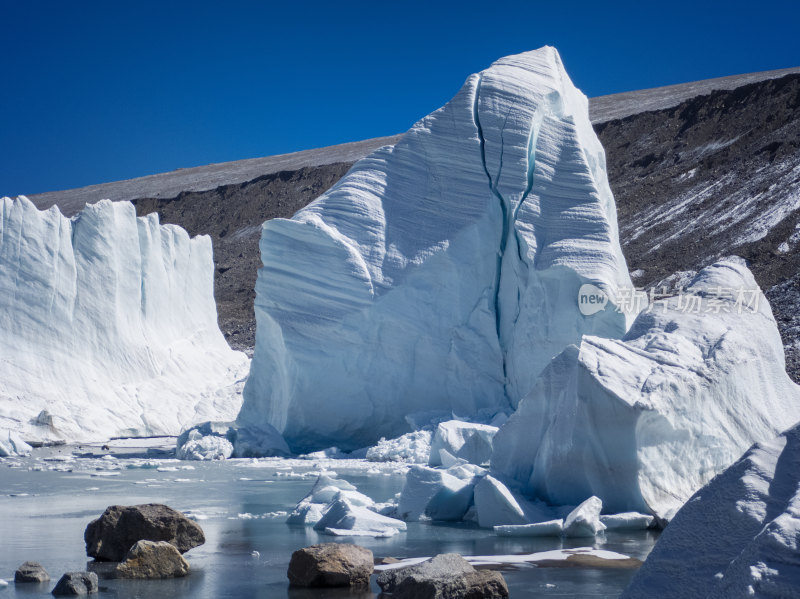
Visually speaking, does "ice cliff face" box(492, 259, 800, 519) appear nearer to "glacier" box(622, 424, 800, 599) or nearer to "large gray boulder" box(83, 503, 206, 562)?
"large gray boulder" box(83, 503, 206, 562)

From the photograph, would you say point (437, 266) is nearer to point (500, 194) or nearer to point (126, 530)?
point (500, 194)

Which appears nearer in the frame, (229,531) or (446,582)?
(446,582)

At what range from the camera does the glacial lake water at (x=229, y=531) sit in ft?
14.2

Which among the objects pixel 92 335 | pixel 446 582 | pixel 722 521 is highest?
pixel 92 335

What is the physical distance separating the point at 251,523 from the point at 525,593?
2643 millimetres

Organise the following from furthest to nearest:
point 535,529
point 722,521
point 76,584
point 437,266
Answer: point 437,266, point 535,529, point 76,584, point 722,521

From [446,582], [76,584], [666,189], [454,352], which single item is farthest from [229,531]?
[666,189]

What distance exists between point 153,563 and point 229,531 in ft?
4.63

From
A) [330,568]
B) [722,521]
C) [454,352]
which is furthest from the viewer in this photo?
[454,352]

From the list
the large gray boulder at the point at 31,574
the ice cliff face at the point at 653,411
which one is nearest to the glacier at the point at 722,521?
the large gray boulder at the point at 31,574

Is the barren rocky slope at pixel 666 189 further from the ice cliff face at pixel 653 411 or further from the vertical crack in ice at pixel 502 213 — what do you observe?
the ice cliff face at pixel 653 411

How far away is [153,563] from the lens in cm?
459

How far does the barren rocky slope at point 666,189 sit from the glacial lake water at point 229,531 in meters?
8.58

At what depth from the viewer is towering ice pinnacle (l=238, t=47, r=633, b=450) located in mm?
11523
